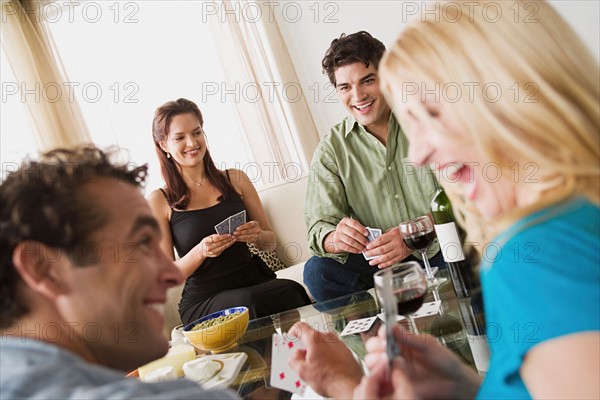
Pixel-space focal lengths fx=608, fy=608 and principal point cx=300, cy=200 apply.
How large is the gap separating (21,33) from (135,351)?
416 centimetres

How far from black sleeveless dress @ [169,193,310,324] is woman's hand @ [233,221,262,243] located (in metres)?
0.18

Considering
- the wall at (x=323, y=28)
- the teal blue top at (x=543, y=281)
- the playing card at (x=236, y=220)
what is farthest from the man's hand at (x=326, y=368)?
the wall at (x=323, y=28)

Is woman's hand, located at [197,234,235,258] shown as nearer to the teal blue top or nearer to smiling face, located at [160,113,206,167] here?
smiling face, located at [160,113,206,167]

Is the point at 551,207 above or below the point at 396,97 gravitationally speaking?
below

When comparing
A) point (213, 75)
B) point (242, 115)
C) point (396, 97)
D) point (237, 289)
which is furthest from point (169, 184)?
point (396, 97)

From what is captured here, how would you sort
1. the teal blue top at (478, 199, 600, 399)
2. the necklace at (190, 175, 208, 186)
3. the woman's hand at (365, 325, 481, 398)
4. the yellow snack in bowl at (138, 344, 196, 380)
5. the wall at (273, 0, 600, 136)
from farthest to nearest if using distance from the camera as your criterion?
1. the wall at (273, 0, 600, 136)
2. the necklace at (190, 175, 208, 186)
3. the yellow snack in bowl at (138, 344, 196, 380)
4. the woman's hand at (365, 325, 481, 398)
5. the teal blue top at (478, 199, 600, 399)

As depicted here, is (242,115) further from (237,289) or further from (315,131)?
(237,289)

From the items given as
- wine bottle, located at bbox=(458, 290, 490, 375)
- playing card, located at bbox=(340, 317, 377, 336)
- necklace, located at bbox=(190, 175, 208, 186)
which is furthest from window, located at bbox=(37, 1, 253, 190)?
wine bottle, located at bbox=(458, 290, 490, 375)

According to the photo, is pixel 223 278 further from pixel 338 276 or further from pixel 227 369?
pixel 227 369

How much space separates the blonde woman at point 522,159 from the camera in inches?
30.8

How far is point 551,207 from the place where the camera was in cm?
86

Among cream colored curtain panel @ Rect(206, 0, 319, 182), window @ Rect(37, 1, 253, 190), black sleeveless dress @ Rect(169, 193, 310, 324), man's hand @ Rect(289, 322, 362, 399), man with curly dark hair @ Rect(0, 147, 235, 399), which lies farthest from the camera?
window @ Rect(37, 1, 253, 190)

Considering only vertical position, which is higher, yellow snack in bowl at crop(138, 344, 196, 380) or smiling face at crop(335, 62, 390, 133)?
smiling face at crop(335, 62, 390, 133)

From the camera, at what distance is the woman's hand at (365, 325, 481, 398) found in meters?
1.12
